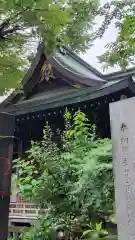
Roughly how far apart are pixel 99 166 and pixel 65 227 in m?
0.98

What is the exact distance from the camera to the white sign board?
2.56m

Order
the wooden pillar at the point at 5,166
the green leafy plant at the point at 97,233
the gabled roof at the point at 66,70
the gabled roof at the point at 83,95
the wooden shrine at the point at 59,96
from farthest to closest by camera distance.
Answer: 1. the gabled roof at the point at 66,70
2. the wooden shrine at the point at 59,96
3. the gabled roof at the point at 83,95
4. the green leafy plant at the point at 97,233
5. the wooden pillar at the point at 5,166

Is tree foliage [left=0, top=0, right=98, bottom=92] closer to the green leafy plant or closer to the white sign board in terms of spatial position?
the white sign board

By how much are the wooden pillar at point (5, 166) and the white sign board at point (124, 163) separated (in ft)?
3.02

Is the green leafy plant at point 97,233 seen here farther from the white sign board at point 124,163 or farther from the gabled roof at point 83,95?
the gabled roof at point 83,95

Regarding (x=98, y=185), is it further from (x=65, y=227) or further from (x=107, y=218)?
(x=65, y=227)

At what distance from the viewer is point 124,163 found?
2.69 meters

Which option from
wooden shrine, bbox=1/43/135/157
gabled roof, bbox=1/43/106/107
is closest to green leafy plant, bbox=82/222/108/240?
wooden shrine, bbox=1/43/135/157

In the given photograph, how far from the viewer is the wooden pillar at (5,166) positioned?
243 centimetres

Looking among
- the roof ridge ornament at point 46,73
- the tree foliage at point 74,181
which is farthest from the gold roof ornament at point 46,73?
the tree foliage at point 74,181

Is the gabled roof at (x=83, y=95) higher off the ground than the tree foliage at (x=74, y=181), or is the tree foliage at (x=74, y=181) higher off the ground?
the gabled roof at (x=83, y=95)

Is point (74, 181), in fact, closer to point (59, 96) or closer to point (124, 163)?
point (124, 163)

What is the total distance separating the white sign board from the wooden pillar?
0.92 m

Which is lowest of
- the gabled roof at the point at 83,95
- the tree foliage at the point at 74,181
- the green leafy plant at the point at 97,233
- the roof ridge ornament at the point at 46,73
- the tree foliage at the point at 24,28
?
the green leafy plant at the point at 97,233
